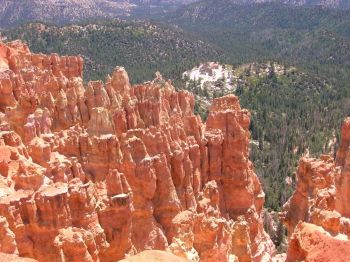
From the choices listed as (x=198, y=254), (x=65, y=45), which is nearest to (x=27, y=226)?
(x=198, y=254)

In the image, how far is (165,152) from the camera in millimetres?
26656

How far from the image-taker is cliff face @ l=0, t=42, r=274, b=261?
63.0 feet

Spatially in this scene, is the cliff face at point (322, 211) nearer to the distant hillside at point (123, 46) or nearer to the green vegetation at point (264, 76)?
the green vegetation at point (264, 76)

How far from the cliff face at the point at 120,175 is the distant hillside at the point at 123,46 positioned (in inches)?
3376

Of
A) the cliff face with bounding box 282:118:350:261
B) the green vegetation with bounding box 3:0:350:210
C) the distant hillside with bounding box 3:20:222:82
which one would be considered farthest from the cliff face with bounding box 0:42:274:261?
the distant hillside with bounding box 3:20:222:82

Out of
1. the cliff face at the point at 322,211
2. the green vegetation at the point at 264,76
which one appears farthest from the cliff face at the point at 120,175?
the green vegetation at the point at 264,76

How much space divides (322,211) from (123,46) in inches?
5458

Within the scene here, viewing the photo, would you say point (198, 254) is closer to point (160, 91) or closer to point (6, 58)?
point (160, 91)

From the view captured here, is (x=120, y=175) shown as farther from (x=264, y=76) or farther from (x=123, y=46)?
(x=123, y=46)

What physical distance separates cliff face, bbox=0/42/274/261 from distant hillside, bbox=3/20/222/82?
3376 inches

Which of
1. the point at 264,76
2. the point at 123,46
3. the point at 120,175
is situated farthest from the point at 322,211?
the point at 123,46

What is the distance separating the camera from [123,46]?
15212 cm

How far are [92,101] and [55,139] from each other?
243 inches

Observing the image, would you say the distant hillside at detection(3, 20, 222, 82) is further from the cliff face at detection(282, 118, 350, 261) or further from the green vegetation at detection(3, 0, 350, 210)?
the cliff face at detection(282, 118, 350, 261)
